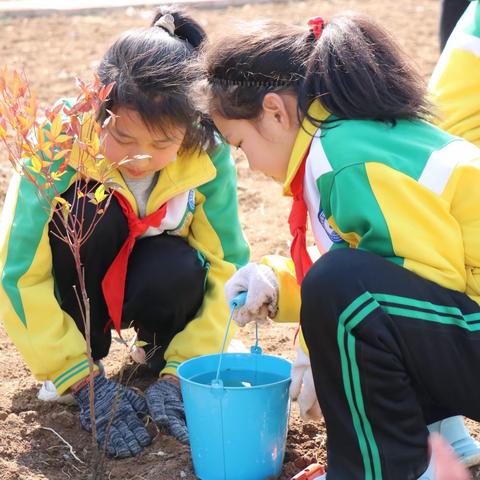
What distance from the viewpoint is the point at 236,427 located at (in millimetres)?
→ 2238

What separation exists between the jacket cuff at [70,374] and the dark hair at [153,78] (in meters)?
0.63

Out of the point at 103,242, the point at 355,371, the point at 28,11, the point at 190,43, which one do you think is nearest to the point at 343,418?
the point at 355,371

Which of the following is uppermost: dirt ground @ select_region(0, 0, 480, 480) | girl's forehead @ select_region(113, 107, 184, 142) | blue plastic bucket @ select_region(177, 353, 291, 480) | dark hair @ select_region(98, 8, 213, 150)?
dark hair @ select_region(98, 8, 213, 150)

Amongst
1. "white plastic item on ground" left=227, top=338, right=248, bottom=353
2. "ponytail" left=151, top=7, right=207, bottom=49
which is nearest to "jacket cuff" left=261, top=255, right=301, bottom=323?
"white plastic item on ground" left=227, top=338, right=248, bottom=353

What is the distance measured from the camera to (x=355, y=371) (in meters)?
2.03

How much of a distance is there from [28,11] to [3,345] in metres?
5.81

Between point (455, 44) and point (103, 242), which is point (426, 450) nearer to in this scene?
point (103, 242)

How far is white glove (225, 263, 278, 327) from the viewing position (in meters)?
2.35

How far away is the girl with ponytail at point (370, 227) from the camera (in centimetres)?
204

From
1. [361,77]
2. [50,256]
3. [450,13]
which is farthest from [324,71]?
[450,13]

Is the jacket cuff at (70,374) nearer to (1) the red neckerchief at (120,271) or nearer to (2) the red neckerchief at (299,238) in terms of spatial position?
(1) the red neckerchief at (120,271)

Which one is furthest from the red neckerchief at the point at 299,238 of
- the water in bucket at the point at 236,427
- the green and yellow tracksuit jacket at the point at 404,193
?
the water in bucket at the point at 236,427

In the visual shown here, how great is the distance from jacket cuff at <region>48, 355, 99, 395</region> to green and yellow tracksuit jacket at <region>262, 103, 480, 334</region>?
82cm

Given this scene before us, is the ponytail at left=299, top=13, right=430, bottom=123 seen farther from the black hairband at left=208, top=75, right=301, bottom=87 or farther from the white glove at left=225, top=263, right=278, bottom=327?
the white glove at left=225, top=263, right=278, bottom=327
